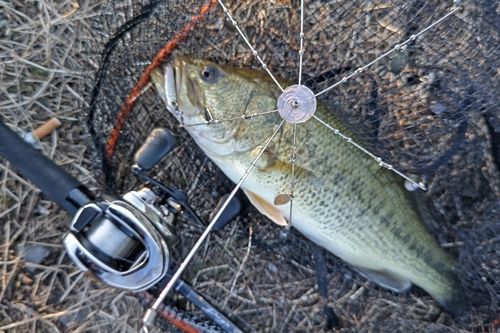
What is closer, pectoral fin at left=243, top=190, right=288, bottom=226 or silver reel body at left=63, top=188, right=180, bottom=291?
silver reel body at left=63, top=188, right=180, bottom=291

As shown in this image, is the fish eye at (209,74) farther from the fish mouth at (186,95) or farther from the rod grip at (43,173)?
the rod grip at (43,173)

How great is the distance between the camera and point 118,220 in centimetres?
191

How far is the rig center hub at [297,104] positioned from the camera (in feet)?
6.36

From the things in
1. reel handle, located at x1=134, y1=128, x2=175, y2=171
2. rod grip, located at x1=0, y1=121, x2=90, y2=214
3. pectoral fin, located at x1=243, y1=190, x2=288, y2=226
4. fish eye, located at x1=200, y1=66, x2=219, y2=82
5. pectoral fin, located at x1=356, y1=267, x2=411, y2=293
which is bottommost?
rod grip, located at x1=0, y1=121, x2=90, y2=214

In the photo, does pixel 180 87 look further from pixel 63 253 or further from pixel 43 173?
pixel 63 253

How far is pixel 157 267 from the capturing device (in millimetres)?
1939

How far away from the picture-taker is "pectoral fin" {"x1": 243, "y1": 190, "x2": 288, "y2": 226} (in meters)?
2.41

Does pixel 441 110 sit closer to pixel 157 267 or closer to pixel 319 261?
pixel 319 261

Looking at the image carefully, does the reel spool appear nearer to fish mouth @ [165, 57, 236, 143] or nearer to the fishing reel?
the fishing reel

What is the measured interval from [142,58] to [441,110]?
72.0 inches

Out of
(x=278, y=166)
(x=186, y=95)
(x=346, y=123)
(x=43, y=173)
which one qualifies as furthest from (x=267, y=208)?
(x=43, y=173)

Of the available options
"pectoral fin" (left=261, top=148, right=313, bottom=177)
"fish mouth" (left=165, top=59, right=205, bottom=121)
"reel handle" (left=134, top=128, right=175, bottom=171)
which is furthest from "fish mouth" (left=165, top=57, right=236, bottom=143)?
"pectoral fin" (left=261, top=148, right=313, bottom=177)

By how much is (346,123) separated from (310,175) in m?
0.37

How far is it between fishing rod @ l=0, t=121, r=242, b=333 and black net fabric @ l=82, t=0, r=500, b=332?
1.11 ft
